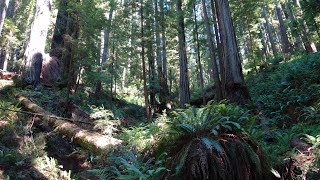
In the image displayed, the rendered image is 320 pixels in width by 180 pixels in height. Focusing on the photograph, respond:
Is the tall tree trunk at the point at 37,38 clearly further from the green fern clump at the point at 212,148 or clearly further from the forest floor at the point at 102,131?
the green fern clump at the point at 212,148

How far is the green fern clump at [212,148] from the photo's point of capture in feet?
10.6

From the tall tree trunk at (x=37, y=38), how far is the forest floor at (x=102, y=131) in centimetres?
95

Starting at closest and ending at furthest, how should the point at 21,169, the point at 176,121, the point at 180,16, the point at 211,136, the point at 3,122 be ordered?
the point at 211,136 → the point at 176,121 → the point at 21,169 → the point at 3,122 → the point at 180,16

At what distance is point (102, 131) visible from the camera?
577cm

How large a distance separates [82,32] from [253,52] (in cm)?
1183

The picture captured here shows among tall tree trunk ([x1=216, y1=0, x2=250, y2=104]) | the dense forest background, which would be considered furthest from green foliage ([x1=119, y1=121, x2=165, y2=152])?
tall tree trunk ([x1=216, y1=0, x2=250, y2=104])

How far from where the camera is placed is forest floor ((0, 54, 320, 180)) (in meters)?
3.82

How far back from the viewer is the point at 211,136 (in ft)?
11.5

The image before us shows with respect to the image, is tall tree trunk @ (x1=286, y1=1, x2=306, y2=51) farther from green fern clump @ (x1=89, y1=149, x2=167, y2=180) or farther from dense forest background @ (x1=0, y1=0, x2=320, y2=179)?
green fern clump @ (x1=89, y1=149, x2=167, y2=180)

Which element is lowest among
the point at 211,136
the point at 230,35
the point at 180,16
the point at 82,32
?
the point at 211,136

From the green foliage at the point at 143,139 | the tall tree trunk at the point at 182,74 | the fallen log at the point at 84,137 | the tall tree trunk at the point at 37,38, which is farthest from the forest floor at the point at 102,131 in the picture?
the tall tree trunk at the point at 182,74

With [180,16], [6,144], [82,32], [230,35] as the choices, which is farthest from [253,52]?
[6,144]

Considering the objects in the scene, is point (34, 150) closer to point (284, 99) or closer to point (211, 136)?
point (211, 136)

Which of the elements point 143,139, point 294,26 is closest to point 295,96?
point 143,139
